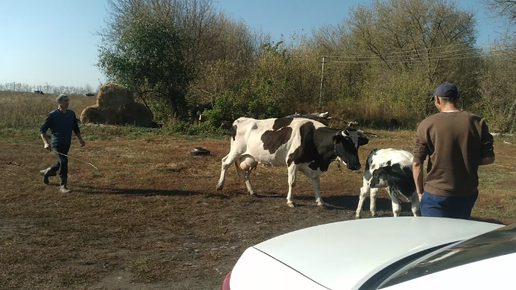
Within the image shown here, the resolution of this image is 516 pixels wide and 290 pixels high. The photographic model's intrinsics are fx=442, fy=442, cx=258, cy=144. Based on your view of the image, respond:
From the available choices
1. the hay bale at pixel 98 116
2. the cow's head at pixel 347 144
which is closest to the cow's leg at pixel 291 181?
the cow's head at pixel 347 144

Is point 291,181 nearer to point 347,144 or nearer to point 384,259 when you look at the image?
point 347,144

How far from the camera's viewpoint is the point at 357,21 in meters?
39.9

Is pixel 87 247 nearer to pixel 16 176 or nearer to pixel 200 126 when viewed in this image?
pixel 16 176

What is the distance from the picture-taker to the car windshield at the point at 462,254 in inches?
72.5

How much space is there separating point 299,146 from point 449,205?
4.53 m

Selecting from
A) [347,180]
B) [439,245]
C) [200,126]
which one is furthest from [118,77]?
[439,245]

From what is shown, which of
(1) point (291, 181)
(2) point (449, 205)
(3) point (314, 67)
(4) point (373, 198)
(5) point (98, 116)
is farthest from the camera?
(3) point (314, 67)

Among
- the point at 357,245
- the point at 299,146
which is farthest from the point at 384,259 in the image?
the point at 299,146

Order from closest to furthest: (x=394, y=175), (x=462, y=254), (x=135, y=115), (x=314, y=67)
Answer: (x=462, y=254)
(x=394, y=175)
(x=135, y=115)
(x=314, y=67)

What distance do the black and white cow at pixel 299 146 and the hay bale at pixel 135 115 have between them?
13.8 meters

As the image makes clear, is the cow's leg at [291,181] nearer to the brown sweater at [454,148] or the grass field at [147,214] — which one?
the grass field at [147,214]

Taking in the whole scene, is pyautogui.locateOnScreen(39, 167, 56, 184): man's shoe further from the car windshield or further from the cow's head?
the car windshield

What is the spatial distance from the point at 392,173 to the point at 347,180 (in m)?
4.40

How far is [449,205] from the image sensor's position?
14.0 ft
